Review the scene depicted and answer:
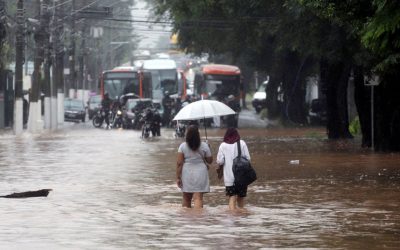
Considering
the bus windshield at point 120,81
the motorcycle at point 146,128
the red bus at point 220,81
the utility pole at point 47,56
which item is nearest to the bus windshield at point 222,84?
the red bus at point 220,81

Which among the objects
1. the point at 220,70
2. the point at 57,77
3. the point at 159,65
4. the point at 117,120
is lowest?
the point at 117,120

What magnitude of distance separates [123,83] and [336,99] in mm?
29543

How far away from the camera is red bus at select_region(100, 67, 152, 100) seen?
242 feet

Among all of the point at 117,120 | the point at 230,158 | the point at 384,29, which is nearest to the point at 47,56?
the point at 117,120

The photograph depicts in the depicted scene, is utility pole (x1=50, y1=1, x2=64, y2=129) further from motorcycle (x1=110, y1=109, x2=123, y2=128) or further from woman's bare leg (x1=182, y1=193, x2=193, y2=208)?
woman's bare leg (x1=182, y1=193, x2=193, y2=208)

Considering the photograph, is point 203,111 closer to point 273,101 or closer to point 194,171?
point 194,171

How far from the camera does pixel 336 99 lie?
151 ft

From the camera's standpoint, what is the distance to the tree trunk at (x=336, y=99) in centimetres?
4544

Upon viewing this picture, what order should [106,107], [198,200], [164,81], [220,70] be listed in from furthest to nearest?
[164,81] < [220,70] < [106,107] < [198,200]

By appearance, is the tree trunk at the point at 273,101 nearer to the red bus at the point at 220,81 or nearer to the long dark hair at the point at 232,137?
the red bus at the point at 220,81

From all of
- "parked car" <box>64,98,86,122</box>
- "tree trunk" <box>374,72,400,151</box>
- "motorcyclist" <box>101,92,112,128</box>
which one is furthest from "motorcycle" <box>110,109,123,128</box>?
"tree trunk" <box>374,72,400,151</box>

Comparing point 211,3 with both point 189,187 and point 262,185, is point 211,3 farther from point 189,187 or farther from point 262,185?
point 189,187

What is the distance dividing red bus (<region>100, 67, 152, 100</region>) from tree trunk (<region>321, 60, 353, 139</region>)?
27.0m

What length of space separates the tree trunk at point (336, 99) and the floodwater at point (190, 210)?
7882 millimetres
